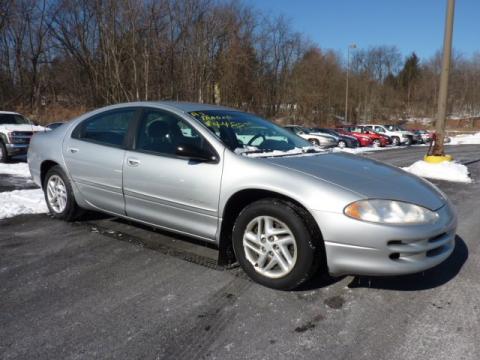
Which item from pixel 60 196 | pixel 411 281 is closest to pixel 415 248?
pixel 411 281

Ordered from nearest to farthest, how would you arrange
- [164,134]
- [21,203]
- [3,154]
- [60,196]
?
[164,134] < [60,196] < [21,203] < [3,154]

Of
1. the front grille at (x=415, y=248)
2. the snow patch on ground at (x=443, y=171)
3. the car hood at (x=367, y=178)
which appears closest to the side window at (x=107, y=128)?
the car hood at (x=367, y=178)

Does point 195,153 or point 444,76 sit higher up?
point 444,76

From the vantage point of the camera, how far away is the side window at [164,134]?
3605 mm

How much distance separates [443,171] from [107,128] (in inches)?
335

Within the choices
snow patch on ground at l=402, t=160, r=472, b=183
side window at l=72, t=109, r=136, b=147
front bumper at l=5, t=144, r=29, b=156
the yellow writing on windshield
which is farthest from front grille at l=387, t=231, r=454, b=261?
front bumper at l=5, t=144, r=29, b=156

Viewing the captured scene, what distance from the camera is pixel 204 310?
2783 mm

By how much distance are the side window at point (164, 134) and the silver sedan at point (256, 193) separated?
0.01 metres

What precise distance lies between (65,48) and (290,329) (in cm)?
3948

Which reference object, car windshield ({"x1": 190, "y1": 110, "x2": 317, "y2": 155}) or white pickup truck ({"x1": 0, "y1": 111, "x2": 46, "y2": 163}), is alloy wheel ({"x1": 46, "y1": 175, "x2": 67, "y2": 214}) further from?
white pickup truck ({"x1": 0, "y1": 111, "x2": 46, "y2": 163})

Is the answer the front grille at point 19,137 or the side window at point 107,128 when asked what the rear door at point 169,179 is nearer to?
the side window at point 107,128

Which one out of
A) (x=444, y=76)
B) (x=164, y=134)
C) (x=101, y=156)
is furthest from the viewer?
(x=444, y=76)

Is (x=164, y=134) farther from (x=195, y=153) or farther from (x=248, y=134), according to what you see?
(x=248, y=134)

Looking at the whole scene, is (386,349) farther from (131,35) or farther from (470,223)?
(131,35)
